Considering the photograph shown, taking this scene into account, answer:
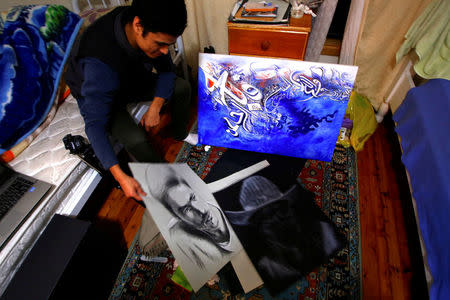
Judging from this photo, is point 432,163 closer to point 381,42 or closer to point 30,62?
point 381,42

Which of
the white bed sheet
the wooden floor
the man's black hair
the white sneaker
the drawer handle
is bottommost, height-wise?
the wooden floor

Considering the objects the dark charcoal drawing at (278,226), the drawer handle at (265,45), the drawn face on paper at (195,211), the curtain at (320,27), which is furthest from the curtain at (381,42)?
the drawn face on paper at (195,211)

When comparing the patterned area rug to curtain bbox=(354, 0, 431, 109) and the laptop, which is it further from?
curtain bbox=(354, 0, 431, 109)

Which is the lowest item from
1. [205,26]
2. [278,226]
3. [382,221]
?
[382,221]

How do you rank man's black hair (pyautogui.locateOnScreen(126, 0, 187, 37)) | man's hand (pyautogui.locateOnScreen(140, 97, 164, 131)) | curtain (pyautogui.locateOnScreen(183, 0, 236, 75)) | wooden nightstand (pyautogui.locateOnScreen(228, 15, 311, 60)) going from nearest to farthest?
man's black hair (pyautogui.locateOnScreen(126, 0, 187, 37)) → man's hand (pyautogui.locateOnScreen(140, 97, 164, 131)) → wooden nightstand (pyautogui.locateOnScreen(228, 15, 311, 60)) → curtain (pyautogui.locateOnScreen(183, 0, 236, 75))

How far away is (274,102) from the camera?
945 millimetres

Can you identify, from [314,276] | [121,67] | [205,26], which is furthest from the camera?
[205,26]

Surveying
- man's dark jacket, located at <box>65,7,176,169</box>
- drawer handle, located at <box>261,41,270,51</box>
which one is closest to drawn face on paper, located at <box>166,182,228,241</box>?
man's dark jacket, located at <box>65,7,176,169</box>

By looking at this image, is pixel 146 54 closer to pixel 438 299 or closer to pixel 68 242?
pixel 68 242

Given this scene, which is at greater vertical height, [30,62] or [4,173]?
[30,62]

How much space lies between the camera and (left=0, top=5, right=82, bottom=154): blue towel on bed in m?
0.95

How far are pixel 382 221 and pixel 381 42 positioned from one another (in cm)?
107

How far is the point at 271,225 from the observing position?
846mm

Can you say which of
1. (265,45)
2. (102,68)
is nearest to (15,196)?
(102,68)
